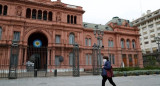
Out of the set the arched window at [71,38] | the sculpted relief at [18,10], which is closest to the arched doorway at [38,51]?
the sculpted relief at [18,10]

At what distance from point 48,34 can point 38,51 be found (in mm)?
4765

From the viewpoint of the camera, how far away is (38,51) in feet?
86.6

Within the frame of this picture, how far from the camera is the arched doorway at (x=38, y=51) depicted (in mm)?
24562

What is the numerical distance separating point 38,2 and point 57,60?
12386 millimetres

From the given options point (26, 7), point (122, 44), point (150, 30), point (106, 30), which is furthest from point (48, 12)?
point (150, 30)

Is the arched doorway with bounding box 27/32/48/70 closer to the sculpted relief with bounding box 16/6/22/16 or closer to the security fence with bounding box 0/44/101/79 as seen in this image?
the security fence with bounding box 0/44/101/79

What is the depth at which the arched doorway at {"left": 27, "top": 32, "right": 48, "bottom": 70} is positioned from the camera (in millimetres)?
24562

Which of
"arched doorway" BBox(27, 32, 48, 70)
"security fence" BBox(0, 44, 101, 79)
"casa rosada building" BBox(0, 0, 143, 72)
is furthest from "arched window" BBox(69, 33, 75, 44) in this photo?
"arched doorway" BBox(27, 32, 48, 70)

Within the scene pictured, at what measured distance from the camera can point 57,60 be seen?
81.1 ft

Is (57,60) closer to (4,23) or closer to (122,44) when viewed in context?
(4,23)

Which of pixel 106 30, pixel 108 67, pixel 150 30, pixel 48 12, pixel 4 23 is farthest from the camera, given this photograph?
pixel 150 30

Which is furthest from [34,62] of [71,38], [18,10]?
[18,10]

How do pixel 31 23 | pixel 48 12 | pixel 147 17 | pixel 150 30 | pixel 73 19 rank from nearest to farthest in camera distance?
pixel 31 23 → pixel 48 12 → pixel 73 19 → pixel 150 30 → pixel 147 17

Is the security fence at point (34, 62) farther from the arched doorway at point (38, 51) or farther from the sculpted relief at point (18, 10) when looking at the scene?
the sculpted relief at point (18, 10)
